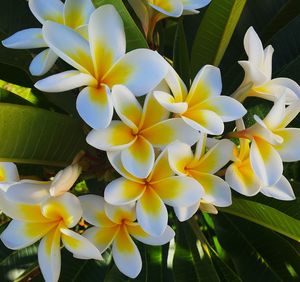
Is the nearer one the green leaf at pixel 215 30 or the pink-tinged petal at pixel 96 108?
the pink-tinged petal at pixel 96 108

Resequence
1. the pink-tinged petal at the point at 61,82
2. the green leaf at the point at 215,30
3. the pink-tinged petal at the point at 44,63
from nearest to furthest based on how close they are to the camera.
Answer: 1. the pink-tinged petal at the point at 61,82
2. the pink-tinged petal at the point at 44,63
3. the green leaf at the point at 215,30

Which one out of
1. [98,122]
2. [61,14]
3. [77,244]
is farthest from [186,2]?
[77,244]

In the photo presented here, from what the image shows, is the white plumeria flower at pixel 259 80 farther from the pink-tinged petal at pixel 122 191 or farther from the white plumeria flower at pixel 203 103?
the pink-tinged petal at pixel 122 191

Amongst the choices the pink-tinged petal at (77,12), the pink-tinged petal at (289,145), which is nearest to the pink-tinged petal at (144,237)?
the pink-tinged petal at (289,145)

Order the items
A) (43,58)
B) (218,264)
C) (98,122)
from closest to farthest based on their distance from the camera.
Result: (98,122)
(43,58)
(218,264)

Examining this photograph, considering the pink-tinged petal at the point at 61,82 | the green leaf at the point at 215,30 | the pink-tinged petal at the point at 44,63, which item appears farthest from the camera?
the green leaf at the point at 215,30

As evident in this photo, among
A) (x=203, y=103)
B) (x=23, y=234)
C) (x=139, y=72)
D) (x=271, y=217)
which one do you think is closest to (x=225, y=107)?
(x=203, y=103)

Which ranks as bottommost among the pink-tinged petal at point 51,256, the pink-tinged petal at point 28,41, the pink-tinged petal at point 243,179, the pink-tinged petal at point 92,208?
the pink-tinged petal at point 51,256

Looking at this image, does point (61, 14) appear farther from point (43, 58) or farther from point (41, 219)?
point (41, 219)
